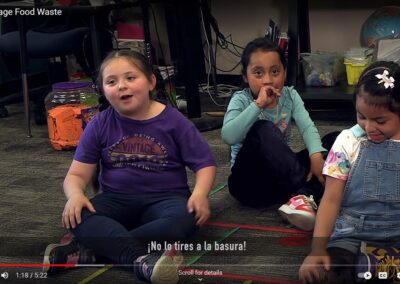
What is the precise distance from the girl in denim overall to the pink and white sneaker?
236mm

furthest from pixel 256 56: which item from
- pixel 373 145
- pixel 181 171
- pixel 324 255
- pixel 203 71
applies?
pixel 203 71

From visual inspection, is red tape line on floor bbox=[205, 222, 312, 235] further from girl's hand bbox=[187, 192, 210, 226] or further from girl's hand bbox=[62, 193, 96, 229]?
girl's hand bbox=[62, 193, 96, 229]

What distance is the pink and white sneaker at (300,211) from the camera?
163 centimetres

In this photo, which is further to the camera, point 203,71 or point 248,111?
point 203,71

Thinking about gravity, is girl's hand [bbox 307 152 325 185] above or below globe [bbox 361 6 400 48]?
below

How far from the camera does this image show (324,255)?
1299 mm

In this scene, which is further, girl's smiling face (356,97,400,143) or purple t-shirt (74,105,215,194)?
purple t-shirt (74,105,215,194)

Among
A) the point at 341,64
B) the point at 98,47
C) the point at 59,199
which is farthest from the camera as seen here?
the point at 341,64

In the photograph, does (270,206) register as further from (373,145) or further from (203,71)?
(203,71)

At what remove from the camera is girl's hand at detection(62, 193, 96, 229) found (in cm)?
152

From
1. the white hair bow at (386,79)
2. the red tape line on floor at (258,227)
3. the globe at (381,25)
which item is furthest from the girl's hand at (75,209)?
the globe at (381,25)

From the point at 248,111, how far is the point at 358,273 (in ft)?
1.96
